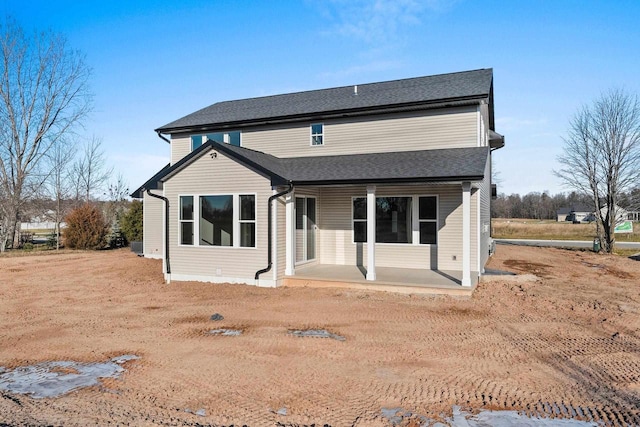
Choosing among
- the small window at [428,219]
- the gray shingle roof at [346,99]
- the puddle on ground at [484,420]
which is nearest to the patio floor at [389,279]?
the small window at [428,219]

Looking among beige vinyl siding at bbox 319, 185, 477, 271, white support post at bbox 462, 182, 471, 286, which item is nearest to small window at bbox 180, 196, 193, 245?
beige vinyl siding at bbox 319, 185, 477, 271

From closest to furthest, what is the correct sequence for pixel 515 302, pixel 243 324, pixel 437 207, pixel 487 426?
1. pixel 487 426
2. pixel 243 324
3. pixel 515 302
4. pixel 437 207

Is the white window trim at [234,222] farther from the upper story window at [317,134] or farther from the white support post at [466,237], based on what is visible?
the white support post at [466,237]

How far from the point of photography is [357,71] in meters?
20.4

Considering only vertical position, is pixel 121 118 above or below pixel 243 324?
above

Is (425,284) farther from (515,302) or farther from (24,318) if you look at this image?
(24,318)

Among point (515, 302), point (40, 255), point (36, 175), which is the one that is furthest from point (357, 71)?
point (36, 175)

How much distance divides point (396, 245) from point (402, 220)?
80 cm

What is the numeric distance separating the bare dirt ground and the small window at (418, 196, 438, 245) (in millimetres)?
2383

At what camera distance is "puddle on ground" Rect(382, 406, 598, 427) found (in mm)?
3734

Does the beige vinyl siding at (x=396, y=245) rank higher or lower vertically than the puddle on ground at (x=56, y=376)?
higher

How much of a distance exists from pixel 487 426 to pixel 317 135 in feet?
35.6

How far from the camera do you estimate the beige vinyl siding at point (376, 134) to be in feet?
38.1

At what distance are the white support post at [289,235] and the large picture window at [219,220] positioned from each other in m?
0.91
